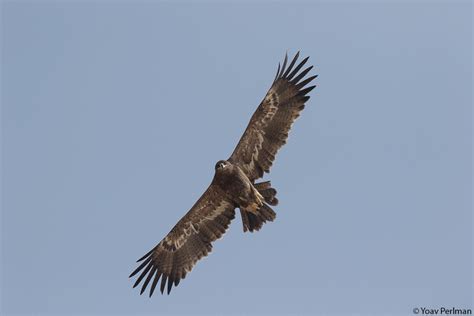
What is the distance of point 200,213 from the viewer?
17016 mm

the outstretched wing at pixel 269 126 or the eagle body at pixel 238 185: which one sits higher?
the outstretched wing at pixel 269 126

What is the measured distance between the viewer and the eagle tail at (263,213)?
51.0 ft

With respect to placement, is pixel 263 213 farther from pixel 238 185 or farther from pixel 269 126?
pixel 269 126

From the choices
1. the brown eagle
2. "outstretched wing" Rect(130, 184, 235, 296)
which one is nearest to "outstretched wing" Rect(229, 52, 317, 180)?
the brown eagle

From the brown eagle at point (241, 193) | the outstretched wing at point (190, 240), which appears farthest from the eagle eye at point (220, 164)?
the outstretched wing at point (190, 240)

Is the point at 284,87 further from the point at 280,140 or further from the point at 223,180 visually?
the point at 223,180

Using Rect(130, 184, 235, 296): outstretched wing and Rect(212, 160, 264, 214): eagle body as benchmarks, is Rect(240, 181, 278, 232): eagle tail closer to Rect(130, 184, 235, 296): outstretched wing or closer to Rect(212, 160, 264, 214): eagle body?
Rect(212, 160, 264, 214): eagle body

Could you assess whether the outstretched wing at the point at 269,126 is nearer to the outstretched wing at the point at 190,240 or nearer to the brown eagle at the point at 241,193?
the brown eagle at the point at 241,193

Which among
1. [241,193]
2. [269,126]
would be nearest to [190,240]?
[241,193]

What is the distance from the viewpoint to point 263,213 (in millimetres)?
15680

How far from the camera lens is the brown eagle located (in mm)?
15664

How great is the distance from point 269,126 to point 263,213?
2.20m

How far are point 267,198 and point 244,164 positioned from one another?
123 centimetres

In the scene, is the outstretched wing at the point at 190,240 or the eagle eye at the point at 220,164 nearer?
the eagle eye at the point at 220,164
